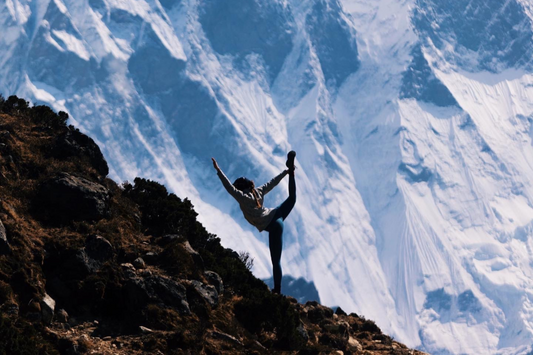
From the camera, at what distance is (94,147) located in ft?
104

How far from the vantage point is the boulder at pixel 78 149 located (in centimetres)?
3067

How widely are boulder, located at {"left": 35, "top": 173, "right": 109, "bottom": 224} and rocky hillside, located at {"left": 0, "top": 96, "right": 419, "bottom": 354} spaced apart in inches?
1.1

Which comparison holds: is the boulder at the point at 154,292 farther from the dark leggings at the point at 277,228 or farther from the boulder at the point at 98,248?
the dark leggings at the point at 277,228

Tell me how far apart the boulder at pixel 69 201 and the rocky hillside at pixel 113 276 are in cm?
3

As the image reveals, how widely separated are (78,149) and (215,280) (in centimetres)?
607

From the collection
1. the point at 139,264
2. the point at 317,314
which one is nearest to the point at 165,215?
the point at 139,264

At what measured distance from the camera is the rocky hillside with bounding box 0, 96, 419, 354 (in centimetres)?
2350

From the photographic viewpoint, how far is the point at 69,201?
90.0ft

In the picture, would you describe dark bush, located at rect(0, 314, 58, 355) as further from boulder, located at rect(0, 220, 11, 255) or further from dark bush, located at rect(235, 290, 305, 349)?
dark bush, located at rect(235, 290, 305, 349)

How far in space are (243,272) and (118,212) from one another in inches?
147

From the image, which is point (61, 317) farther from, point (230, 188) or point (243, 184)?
point (243, 184)

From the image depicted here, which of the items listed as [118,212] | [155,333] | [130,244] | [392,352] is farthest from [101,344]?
[392,352]

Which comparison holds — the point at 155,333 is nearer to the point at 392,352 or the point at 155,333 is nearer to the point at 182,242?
the point at 182,242

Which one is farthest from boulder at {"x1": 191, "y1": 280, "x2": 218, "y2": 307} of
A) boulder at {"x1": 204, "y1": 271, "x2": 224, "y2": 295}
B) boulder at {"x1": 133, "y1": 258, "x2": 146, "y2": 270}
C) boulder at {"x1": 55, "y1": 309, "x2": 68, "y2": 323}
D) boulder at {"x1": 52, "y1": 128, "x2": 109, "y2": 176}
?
boulder at {"x1": 52, "y1": 128, "x2": 109, "y2": 176}
